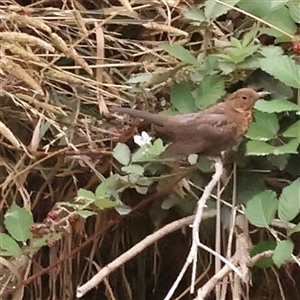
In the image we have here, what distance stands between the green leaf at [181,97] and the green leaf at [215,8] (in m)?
0.09

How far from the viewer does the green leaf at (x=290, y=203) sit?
0.84 metres

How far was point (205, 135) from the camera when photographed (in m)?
0.90

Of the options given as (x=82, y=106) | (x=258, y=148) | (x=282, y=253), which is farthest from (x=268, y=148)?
(x=82, y=106)

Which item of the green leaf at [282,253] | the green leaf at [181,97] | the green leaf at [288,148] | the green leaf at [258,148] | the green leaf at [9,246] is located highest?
the green leaf at [181,97]

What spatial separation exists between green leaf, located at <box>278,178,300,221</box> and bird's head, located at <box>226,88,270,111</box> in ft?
0.36

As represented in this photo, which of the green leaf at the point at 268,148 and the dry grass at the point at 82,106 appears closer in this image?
the green leaf at the point at 268,148

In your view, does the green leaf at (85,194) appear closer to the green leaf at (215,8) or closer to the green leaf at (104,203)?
the green leaf at (104,203)

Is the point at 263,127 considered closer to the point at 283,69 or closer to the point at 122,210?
the point at 283,69

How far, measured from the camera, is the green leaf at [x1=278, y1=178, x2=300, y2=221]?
0.84m

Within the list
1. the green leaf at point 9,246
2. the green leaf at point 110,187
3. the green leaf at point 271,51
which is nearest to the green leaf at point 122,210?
the green leaf at point 110,187

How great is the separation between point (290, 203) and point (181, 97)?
0.19m

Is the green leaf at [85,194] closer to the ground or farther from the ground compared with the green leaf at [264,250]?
farther from the ground

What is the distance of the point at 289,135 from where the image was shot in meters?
0.86

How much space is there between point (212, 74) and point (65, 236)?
286 millimetres
